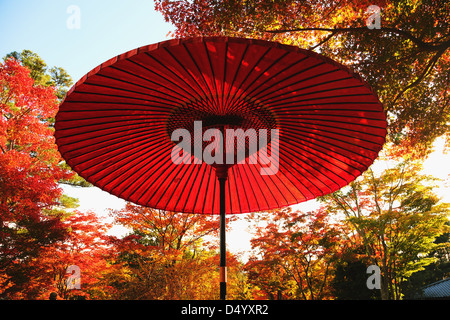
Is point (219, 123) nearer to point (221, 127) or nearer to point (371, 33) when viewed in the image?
point (221, 127)

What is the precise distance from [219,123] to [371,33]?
455 cm

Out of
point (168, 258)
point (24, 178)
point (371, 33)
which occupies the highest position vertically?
point (371, 33)

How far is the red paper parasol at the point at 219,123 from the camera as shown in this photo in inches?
39.0

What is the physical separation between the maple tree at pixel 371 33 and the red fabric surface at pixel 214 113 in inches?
147

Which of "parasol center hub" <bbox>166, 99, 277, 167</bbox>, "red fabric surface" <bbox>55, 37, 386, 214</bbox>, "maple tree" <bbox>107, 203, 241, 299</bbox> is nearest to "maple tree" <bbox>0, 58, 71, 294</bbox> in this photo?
"maple tree" <bbox>107, 203, 241, 299</bbox>

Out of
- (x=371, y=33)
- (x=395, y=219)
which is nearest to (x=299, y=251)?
(x=395, y=219)

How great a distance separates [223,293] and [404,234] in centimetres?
1036

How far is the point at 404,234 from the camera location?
9422 millimetres

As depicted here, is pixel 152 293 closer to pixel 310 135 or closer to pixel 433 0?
pixel 310 135

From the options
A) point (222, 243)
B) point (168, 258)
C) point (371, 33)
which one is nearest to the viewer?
point (222, 243)

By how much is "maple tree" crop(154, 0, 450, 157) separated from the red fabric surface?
373 cm

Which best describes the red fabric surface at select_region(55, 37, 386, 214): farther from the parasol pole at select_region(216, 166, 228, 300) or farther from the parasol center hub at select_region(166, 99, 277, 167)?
the parasol pole at select_region(216, 166, 228, 300)

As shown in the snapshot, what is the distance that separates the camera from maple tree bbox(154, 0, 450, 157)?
14.9 ft

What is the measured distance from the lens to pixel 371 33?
4664 mm
